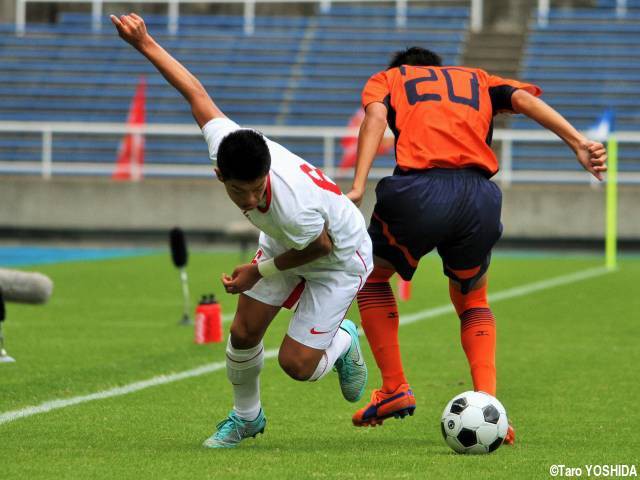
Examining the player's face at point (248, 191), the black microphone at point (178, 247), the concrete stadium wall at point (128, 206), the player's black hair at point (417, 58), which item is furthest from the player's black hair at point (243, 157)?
the concrete stadium wall at point (128, 206)

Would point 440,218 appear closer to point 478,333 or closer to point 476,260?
point 476,260

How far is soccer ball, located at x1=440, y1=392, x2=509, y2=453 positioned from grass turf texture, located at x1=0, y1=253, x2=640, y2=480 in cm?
6

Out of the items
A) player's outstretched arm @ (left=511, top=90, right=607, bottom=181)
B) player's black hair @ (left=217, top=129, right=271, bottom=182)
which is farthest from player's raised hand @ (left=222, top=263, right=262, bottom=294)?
player's outstretched arm @ (left=511, top=90, right=607, bottom=181)

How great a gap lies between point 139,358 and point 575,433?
3675mm

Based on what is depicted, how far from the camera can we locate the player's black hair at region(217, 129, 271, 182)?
16.1ft

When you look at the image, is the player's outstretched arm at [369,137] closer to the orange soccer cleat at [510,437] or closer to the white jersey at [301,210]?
the white jersey at [301,210]

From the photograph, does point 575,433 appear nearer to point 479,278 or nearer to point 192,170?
point 479,278

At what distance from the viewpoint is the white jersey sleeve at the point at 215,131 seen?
17.2 ft

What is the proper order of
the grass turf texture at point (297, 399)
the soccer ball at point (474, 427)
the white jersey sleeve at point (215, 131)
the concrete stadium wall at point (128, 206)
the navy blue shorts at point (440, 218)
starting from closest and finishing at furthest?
the grass turf texture at point (297, 399)
the white jersey sleeve at point (215, 131)
the soccer ball at point (474, 427)
the navy blue shorts at point (440, 218)
the concrete stadium wall at point (128, 206)

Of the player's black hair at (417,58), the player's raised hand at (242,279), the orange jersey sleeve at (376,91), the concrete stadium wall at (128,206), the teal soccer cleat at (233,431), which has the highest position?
the player's black hair at (417,58)

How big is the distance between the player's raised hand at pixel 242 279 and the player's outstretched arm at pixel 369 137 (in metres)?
0.63

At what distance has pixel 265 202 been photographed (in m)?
5.13

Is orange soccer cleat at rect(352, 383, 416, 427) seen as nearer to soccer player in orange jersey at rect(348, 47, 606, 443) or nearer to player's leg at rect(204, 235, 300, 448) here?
soccer player in orange jersey at rect(348, 47, 606, 443)

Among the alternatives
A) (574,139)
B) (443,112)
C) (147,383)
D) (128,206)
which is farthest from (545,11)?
(574,139)
